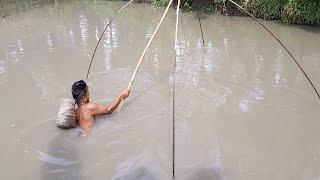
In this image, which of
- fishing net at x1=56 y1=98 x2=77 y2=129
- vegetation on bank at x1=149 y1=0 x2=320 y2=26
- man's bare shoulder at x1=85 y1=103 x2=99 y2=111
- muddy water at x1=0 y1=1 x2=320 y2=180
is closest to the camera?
muddy water at x1=0 y1=1 x2=320 y2=180

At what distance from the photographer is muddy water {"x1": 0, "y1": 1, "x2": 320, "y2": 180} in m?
4.28

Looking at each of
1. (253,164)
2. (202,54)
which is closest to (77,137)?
(253,164)

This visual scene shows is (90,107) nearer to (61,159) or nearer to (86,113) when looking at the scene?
(86,113)

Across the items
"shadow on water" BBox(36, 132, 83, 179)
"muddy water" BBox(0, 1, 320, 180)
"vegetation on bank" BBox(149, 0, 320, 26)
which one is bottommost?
"shadow on water" BBox(36, 132, 83, 179)

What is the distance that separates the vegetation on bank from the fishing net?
532 centimetres

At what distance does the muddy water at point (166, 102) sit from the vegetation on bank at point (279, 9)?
220 millimetres

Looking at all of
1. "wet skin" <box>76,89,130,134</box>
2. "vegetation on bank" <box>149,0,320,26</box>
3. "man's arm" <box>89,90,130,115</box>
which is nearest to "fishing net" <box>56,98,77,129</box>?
"wet skin" <box>76,89,130,134</box>

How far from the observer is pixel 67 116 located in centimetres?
475

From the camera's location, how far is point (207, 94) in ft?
19.1

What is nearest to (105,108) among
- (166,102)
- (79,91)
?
(79,91)

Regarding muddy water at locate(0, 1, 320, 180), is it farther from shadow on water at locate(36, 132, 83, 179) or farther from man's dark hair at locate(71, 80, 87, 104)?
man's dark hair at locate(71, 80, 87, 104)

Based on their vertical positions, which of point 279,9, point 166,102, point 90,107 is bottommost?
point 166,102

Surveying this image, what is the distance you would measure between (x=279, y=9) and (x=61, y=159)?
20.4 ft

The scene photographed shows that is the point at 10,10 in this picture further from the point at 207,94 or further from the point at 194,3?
the point at 207,94
